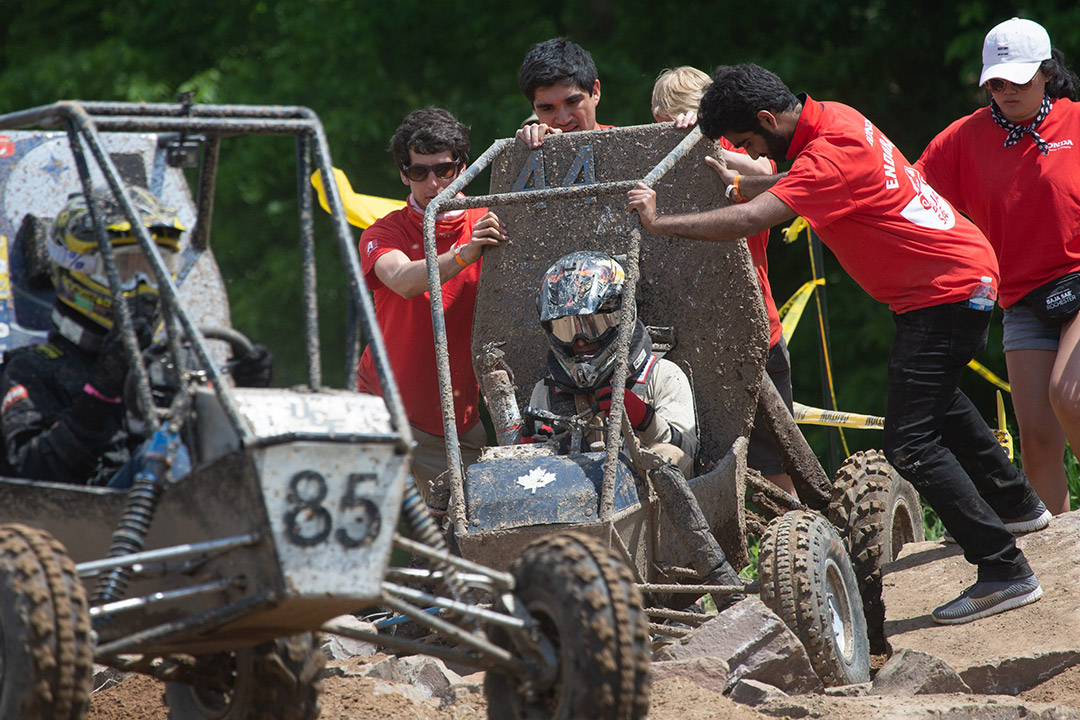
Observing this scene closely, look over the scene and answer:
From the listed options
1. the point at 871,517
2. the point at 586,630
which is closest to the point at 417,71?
the point at 871,517

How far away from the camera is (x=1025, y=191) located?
6.24 m

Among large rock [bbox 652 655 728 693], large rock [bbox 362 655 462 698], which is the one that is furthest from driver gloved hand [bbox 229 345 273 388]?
large rock [bbox 652 655 728 693]

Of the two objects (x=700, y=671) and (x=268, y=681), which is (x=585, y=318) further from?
(x=268, y=681)

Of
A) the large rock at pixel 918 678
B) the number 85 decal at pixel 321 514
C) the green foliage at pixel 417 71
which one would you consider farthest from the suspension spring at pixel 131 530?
the green foliage at pixel 417 71

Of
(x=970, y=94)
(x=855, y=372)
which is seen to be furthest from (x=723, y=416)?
(x=970, y=94)

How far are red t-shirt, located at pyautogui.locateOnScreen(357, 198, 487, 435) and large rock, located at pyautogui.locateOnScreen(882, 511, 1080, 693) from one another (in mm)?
2237

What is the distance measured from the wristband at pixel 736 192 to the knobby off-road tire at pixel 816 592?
150 centimetres

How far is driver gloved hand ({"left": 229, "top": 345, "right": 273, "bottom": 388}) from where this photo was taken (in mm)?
4105

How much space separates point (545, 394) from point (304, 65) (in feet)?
25.2

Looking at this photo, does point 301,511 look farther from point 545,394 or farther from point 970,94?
point 970,94

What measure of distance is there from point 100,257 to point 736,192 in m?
3.23

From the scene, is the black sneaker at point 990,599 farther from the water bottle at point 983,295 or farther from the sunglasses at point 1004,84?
the sunglasses at point 1004,84

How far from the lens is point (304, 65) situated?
1320cm

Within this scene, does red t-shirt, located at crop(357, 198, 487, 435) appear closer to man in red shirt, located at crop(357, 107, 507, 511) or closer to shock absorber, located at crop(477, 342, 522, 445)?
man in red shirt, located at crop(357, 107, 507, 511)
